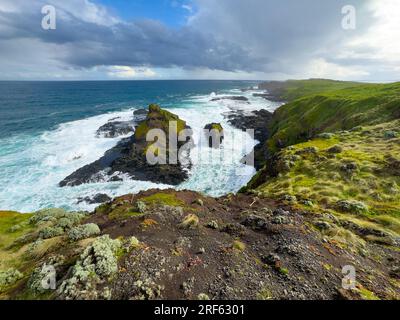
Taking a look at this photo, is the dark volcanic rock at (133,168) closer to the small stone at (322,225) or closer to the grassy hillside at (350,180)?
the grassy hillside at (350,180)

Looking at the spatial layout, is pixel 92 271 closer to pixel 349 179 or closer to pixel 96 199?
pixel 349 179

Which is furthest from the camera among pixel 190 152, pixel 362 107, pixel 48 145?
pixel 48 145

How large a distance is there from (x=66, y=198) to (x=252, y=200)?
30936 mm

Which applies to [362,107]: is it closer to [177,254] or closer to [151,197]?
[151,197]

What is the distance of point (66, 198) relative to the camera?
130 ft

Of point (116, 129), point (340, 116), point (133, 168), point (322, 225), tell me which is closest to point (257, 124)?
point (340, 116)

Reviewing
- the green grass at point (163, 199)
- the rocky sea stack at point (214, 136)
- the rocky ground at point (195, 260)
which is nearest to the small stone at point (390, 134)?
the rocky ground at point (195, 260)

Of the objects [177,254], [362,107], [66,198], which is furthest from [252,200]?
[362,107]

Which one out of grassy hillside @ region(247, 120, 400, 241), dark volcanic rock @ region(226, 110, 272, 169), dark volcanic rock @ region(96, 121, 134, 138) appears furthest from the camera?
dark volcanic rock @ region(96, 121, 134, 138)

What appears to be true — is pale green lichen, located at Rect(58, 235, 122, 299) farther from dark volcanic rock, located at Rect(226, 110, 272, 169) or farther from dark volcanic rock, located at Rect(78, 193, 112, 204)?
dark volcanic rock, located at Rect(226, 110, 272, 169)

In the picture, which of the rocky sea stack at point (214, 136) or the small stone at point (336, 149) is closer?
the small stone at point (336, 149)

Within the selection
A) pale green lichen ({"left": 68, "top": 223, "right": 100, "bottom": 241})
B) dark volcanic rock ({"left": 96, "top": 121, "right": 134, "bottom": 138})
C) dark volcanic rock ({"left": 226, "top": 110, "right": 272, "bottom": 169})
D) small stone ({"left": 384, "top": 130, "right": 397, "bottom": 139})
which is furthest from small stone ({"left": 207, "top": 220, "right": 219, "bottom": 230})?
dark volcanic rock ({"left": 96, "top": 121, "right": 134, "bottom": 138})

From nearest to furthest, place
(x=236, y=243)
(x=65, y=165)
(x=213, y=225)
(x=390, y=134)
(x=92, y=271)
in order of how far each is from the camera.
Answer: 1. (x=92, y=271)
2. (x=236, y=243)
3. (x=213, y=225)
4. (x=390, y=134)
5. (x=65, y=165)
